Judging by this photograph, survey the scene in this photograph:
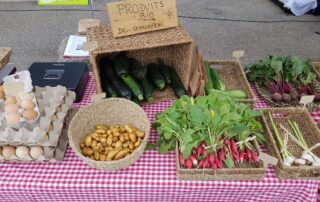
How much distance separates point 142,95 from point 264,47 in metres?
2.57

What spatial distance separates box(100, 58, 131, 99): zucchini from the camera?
1.47 m

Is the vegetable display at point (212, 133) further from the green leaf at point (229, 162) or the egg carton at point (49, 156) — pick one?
the egg carton at point (49, 156)

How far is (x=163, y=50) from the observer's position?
173 cm

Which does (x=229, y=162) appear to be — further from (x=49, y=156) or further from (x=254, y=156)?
(x=49, y=156)

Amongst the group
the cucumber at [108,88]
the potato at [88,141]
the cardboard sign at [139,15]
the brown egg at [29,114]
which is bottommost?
the potato at [88,141]

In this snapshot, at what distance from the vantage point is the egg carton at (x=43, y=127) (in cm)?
107

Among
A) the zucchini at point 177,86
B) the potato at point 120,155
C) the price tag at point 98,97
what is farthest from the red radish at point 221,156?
the price tag at point 98,97

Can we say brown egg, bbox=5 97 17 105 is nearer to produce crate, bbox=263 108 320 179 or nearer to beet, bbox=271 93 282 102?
produce crate, bbox=263 108 320 179

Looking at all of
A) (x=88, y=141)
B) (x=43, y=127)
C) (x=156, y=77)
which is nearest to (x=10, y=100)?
(x=43, y=127)

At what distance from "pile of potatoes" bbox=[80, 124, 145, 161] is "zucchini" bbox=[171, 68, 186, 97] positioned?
375 mm

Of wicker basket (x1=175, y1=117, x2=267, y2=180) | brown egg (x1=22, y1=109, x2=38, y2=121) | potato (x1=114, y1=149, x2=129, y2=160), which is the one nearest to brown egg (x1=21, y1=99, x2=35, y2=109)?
brown egg (x1=22, y1=109, x2=38, y2=121)

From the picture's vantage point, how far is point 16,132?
108cm

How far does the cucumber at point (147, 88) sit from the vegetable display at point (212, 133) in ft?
1.01

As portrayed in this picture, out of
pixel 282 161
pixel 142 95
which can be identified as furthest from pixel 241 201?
pixel 142 95
